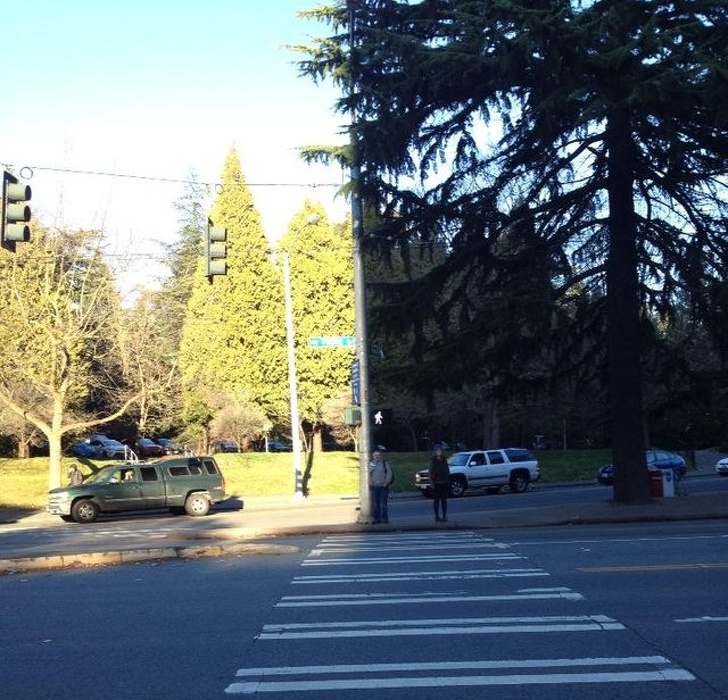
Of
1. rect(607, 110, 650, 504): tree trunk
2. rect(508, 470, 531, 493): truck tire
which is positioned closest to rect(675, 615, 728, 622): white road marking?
rect(607, 110, 650, 504): tree trunk

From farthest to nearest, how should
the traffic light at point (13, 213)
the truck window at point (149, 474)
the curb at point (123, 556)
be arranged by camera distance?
the truck window at point (149, 474)
the curb at point (123, 556)
the traffic light at point (13, 213)

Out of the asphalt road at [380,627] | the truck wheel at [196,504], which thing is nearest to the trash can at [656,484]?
the asphalt road at [380,627]

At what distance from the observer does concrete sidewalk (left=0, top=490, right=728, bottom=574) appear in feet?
49.7

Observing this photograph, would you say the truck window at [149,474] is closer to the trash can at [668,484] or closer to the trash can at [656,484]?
the trash can at [656,484]

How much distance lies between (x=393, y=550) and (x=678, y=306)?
49.3ft

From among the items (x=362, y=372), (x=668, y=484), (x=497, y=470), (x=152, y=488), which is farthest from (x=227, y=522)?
(x=497, y=470)

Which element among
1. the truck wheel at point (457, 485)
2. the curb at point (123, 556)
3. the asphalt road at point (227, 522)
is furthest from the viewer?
the truck wheel at point (457, 485)

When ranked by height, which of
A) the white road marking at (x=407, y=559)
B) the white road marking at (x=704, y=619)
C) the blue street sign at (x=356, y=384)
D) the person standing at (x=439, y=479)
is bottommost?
the white road marking at (x=407, y=559)

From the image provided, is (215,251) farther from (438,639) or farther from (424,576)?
(438,639)

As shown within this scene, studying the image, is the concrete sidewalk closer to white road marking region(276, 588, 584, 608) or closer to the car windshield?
the car windshield

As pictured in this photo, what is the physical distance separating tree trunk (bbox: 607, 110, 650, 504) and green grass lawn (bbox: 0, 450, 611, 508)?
19.7m

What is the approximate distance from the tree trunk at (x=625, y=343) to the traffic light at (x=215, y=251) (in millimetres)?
11467

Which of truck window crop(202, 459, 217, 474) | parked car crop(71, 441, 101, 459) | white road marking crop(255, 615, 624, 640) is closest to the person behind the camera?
white road marking crop(255, 615, 624, 640)

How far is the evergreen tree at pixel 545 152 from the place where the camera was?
66.1ft
